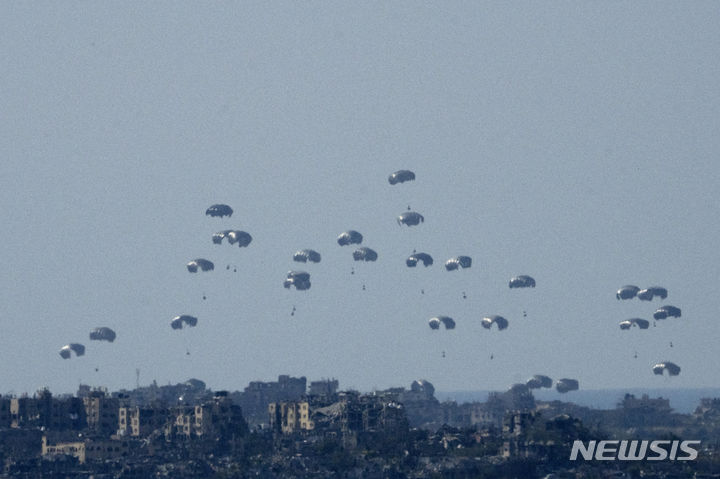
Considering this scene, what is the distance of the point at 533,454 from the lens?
19738 cm

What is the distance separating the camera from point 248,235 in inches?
7790

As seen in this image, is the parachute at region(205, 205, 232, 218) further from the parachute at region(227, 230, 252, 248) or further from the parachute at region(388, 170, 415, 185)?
the parachute at region(388, 170, 415, 185)

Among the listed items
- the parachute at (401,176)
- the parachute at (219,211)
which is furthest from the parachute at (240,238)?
the parachute at (401,176)

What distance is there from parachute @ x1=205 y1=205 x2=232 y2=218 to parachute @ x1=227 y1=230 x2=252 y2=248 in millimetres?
3004

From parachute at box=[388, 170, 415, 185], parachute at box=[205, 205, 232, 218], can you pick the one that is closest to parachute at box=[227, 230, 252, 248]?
parachute at box=[205, 205, 232, 218]

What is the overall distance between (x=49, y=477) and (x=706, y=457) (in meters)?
66.7

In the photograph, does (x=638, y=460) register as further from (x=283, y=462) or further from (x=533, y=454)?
(x=283, y=462)

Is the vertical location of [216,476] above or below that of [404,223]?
below

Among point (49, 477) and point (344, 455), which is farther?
point (344, 455)

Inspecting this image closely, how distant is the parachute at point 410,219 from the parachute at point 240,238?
612 inches

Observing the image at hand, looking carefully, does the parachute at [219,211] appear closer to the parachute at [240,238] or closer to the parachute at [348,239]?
the parachute at [240,238]

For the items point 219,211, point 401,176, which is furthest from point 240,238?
point 401,176

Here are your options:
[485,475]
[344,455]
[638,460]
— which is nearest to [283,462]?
[344,455]

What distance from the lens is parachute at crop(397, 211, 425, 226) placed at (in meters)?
192
